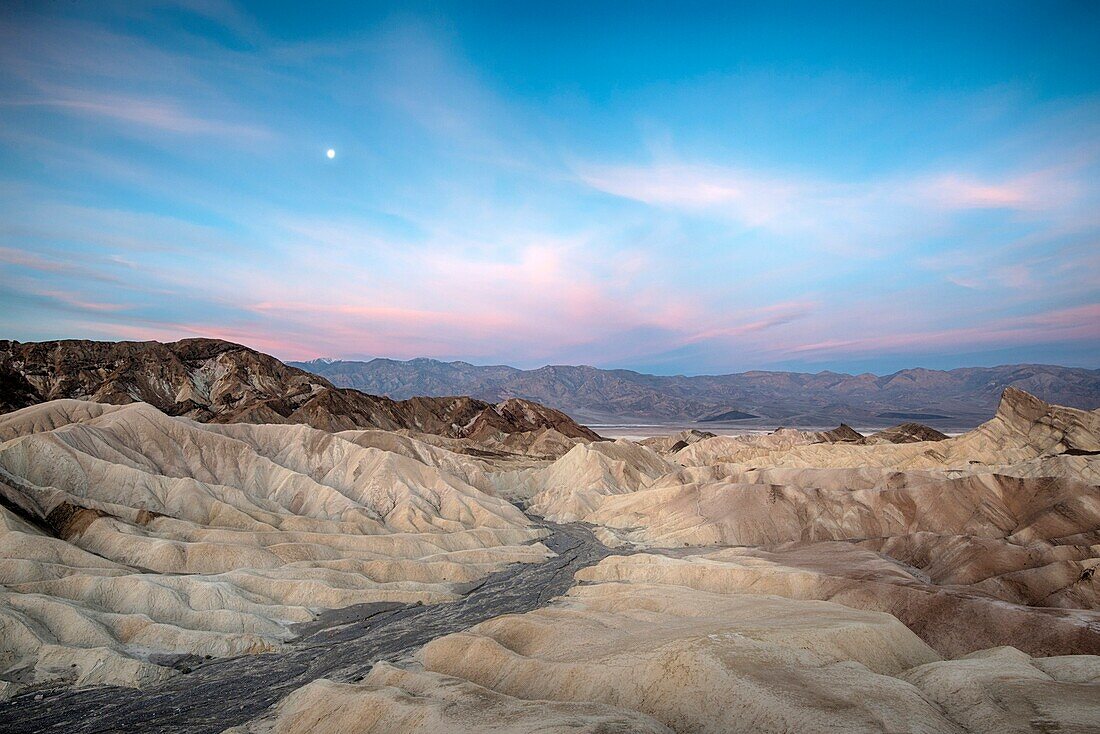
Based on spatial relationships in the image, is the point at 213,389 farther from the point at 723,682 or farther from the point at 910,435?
the point at 910,435

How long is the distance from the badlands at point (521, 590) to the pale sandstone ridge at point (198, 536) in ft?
0.71

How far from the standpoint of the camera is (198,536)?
49.5m

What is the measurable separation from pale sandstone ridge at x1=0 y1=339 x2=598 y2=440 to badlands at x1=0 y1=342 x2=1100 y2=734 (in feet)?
161

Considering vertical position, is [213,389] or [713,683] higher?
[213,389]

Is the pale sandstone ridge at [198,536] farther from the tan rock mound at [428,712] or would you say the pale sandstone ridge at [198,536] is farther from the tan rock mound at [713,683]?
the tan rock mound at [713,683]

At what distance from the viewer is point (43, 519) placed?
4494 cm

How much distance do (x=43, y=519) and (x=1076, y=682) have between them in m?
63.9

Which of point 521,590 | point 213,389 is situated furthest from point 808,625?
point 213,389

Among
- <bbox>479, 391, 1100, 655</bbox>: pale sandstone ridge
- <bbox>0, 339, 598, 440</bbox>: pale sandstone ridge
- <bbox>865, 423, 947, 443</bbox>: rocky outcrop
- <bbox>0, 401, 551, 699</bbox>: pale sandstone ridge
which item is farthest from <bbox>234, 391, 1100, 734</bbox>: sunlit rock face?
<bbox>0, 339, 598, 440</bbox>: pale sandstone ridge

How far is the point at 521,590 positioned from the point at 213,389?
131m

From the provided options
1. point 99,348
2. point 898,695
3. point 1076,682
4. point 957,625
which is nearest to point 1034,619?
point 957,625

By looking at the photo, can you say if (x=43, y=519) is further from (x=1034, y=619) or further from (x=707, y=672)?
(x=1034, y=619)

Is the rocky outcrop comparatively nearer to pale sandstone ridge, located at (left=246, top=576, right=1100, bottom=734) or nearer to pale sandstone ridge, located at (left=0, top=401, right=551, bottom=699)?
pale sandstone ridge, located at (left=0, top=401, right=551, bottom=699)

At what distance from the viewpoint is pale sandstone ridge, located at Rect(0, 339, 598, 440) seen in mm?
126062
